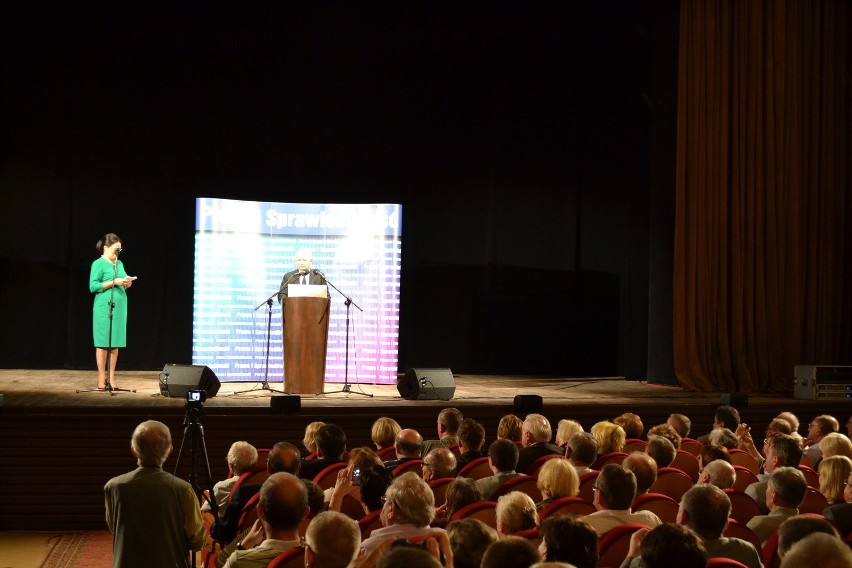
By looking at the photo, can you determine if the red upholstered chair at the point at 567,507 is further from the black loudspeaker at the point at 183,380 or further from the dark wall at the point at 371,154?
the dark wall at the point at 371,154

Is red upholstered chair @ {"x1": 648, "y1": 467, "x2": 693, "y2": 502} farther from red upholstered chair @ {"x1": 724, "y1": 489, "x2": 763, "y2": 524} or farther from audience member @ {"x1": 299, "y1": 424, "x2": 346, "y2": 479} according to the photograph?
audience member @ {"x1": 299, "y1": 424, "x2": 346, "y2": 479}

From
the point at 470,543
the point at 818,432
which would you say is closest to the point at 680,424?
the point at 818,432

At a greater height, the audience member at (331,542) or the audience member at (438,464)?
the audience member at (331,542)

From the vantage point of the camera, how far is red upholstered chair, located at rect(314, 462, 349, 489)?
4262 mm

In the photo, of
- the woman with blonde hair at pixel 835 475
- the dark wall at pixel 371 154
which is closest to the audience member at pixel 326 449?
the woman with blonde hair at pixel 835 475

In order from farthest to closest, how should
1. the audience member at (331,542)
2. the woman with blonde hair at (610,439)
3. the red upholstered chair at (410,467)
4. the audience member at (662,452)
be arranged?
the woman with blonde hair at (610,439)
the audience member at (662,452)
the red upholstered chair at (410,467)
the audience member at (331,542)

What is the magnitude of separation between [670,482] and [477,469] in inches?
36.5

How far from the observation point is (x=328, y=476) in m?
4.29

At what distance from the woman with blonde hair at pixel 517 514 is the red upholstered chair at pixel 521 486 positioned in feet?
2.91

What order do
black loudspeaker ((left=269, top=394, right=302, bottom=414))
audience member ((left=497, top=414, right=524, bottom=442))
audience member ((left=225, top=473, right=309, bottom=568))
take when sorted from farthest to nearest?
black loudspeaker ((left=269, top=394, right=302, bottom=414)), audience member ((left=497, top=414, right=524, bottom=442)), audience member ((left=225, top=473, right=309, bottom=568))

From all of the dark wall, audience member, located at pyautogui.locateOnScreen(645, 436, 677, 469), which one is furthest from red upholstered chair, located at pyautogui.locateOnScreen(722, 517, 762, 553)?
the dark wall

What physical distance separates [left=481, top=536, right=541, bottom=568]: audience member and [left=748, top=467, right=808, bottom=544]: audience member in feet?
5.95

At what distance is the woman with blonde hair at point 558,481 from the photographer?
12.1 ft

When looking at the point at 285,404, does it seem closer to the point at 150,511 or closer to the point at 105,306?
the point at 105,306
